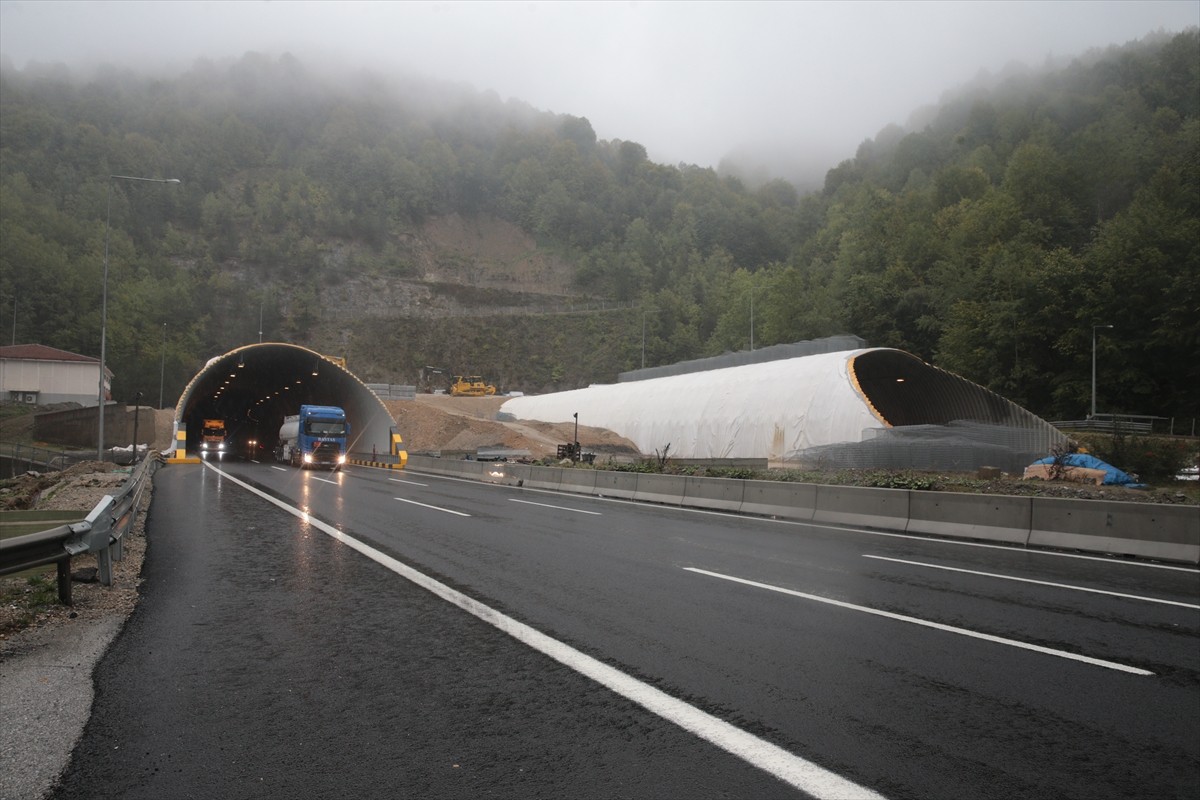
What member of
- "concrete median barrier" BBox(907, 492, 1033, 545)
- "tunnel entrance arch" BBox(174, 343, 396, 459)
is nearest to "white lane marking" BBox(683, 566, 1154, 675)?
"concrete median barrier" BBox(907, 492, 1033, 545)

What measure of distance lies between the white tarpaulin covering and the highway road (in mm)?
27096

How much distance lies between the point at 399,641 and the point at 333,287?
145m

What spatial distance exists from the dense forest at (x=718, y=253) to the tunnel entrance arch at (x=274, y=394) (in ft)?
64.1

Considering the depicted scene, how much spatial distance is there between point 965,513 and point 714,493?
721cm

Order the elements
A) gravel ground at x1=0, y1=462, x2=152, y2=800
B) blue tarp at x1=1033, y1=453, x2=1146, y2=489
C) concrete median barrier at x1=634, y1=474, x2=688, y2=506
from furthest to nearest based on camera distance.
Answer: blue tarp at x1=1033, y1=453, x2=1146, y2=489 → concrete median barrier at x1=634, y1=474, x2=688, y2=506 → gravel ground at x1=0, y1=462, x2=152, y2=800

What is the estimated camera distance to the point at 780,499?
61.4 feet

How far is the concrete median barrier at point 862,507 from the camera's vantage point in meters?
15.8

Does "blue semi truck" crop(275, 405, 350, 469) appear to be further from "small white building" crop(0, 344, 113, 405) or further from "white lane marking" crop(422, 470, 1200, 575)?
"small white building" crop(0, 344, 113, 405)

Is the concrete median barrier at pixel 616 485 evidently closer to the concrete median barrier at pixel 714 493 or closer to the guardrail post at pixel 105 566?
the concrete median barrier at pixel 714 493

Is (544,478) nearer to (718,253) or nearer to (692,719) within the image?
(692,719)

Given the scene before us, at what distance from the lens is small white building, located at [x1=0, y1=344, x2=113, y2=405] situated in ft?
260

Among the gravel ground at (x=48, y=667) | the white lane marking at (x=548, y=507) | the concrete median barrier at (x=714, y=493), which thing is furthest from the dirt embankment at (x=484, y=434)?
the gravel ground at (x=48, y=667)

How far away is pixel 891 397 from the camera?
4450cm

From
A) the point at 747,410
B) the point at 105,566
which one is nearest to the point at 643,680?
the point at 105,566
